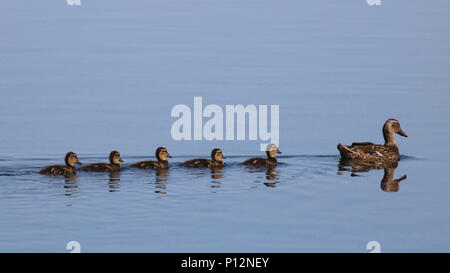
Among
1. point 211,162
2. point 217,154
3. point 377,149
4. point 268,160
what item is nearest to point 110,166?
point 211,162

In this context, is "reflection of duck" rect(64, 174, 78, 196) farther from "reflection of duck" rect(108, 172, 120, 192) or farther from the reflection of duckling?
the reflection of duckling

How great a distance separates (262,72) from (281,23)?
6.28 metres

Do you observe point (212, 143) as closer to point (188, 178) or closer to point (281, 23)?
point (188, 178)

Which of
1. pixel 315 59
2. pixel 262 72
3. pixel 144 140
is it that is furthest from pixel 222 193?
pixel 315 59

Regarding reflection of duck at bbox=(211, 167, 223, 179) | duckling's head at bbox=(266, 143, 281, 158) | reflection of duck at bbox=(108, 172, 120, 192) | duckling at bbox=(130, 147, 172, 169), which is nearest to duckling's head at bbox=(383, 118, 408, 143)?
duckling's head at bbox=(266, 143, 281, 158)

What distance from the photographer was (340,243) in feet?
32.7

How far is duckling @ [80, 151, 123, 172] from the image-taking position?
43.3 feet

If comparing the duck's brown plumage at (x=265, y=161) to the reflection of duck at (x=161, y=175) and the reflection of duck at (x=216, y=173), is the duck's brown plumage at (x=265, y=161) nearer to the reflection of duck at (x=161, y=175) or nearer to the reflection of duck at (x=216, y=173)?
the reflection of duck at (x=216, y=173)

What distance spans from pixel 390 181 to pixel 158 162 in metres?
2.92

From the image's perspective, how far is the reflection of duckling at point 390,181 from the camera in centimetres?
1255

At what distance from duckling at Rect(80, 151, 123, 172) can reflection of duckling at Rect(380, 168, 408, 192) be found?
331 centimetres

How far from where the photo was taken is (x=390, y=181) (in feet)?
43.0

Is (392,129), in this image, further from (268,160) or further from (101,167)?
(101,167)

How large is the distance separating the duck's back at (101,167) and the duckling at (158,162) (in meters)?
0.28
